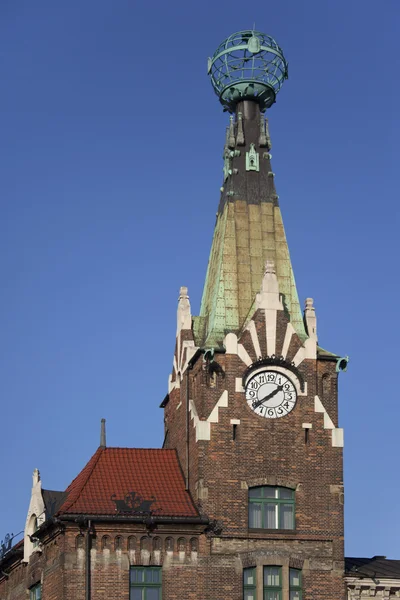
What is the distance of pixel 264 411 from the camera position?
64.8 meters

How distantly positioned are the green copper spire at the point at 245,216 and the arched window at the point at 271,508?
22.6ft

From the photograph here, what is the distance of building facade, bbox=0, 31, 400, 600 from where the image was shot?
203ft

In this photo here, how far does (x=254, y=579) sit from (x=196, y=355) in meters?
10.3

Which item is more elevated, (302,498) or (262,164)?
(262,164)

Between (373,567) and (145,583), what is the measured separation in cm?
1148

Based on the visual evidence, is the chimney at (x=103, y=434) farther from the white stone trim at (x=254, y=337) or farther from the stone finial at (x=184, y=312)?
the white stone trim at (x=254, y=337)

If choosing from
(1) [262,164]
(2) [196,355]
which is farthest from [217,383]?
(1) [262,164]

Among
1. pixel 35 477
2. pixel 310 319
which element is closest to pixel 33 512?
pixel 35 477

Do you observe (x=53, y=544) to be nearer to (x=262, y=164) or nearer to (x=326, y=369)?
(x=326, y=369)

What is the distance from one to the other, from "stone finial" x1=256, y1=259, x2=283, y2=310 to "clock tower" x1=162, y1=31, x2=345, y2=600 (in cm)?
4

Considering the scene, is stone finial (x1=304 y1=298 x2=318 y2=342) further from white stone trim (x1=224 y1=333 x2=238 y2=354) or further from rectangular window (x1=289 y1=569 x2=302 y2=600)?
rectangular window (x1=289 y1=569 x2=302 y2=600)

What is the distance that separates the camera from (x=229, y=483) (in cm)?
6344

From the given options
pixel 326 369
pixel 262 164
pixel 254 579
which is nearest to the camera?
pixel 254 579

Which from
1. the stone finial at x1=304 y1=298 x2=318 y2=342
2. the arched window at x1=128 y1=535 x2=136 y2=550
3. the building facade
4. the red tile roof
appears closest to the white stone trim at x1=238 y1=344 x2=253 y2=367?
the building facade
